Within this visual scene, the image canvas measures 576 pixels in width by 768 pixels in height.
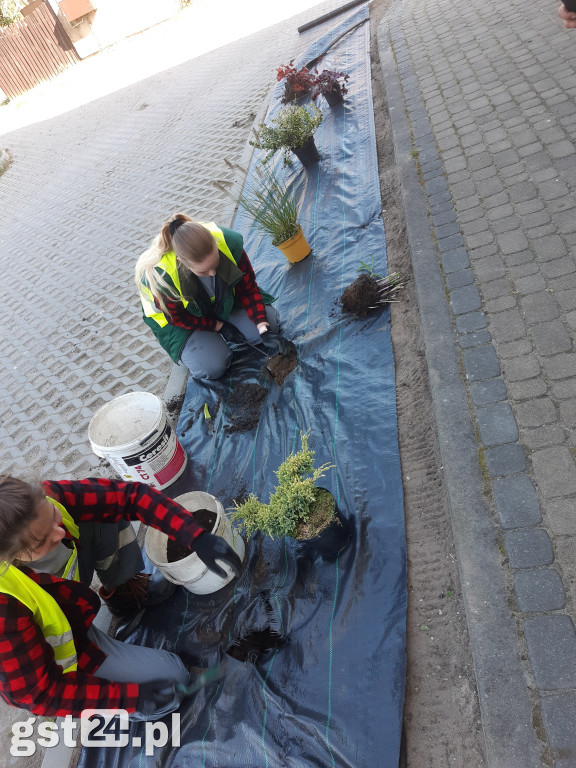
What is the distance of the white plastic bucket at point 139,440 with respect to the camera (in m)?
3.16

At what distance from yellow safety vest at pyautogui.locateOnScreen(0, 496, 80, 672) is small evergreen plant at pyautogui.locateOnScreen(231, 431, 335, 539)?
0.87 meters

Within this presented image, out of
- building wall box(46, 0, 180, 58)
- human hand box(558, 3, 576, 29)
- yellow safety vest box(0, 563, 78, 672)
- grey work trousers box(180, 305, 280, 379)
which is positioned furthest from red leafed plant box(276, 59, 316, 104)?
building wall box(46, 0, 180, 58)

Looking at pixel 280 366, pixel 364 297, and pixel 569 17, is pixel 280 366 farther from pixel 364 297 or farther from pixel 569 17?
pixel 569 17

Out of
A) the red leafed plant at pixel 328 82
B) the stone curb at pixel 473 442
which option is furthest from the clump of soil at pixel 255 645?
the red leafed plant at pixel 328 82

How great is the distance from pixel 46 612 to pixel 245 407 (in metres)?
1.87

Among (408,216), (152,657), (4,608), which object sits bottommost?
(152,657)

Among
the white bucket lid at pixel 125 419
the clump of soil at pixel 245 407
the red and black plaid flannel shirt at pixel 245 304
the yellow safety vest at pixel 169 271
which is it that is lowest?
the clump of soil at pixel 245 407

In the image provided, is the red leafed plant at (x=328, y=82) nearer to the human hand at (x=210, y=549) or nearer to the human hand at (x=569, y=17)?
the human hand at (x=569, y=17)

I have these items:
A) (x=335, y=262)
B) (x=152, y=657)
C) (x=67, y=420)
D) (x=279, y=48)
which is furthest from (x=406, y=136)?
(x=279, y=48)

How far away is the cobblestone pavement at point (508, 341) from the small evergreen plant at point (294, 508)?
0.65 m

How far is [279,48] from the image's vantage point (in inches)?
375

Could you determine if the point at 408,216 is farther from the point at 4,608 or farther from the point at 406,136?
the point at 4,608

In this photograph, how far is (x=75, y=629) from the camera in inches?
86.7

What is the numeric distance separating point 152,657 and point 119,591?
0.51 meters
